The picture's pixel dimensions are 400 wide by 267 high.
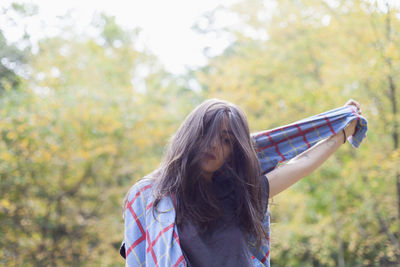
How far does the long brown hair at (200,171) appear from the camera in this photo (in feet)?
4.20

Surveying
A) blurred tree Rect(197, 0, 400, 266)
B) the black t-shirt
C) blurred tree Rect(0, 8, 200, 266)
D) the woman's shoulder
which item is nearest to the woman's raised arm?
the black t-shirt

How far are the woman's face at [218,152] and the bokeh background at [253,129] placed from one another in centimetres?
244

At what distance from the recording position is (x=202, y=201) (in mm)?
1312

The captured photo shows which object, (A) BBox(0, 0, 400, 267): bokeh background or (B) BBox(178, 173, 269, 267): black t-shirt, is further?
(A) BBox(0, 0, 400, 267): bokeh background

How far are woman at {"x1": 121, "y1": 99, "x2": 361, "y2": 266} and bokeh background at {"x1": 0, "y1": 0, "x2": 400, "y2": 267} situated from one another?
7.92 feet

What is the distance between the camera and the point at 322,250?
189 inches

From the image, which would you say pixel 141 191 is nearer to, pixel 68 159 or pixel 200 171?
pixel 200 171

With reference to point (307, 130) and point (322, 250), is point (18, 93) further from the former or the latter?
point (322, 250)

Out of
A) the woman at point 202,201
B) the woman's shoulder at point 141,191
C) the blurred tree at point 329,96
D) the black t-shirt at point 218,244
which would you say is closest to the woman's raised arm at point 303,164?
the woman at point 202,201

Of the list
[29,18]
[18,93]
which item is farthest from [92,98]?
[29,18]

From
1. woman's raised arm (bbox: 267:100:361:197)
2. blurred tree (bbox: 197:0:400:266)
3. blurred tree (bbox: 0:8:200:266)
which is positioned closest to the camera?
woman's raised arm (bbox: 267:100:361:197)

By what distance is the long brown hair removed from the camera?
1.28 metres

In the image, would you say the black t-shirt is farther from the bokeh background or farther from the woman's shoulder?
the bokeh background

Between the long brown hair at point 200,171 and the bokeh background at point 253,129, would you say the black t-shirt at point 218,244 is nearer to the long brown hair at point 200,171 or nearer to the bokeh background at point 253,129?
the long brown hair at point 200,171
